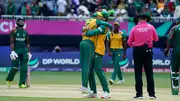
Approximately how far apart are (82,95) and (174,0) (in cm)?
1904

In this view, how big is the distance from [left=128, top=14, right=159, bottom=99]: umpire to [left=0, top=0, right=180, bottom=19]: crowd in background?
624 inches

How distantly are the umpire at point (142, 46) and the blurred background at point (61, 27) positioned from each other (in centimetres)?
1517

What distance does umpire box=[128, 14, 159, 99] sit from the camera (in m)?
16.6

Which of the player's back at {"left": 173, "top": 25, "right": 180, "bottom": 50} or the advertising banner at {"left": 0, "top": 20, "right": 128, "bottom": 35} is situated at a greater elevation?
the player's back at {"left": 173, "top": 25, "right": 180, "bottom": 50}

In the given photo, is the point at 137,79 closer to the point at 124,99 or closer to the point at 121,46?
the point at 124,99

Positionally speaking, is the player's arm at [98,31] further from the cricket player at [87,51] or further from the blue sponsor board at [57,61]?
the blue sponsor board at [57,61]

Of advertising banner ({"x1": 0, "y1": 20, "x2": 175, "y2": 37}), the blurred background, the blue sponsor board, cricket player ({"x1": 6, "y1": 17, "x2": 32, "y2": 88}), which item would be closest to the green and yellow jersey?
cricket player ({"x1": 6, "y1": 17, "x2": 32, "y2": 88})

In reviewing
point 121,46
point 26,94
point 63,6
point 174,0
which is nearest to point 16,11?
point 63,6

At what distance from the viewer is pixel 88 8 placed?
3478 centimetres

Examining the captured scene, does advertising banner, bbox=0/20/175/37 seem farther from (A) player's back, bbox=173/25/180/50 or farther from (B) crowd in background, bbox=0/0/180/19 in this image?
(A) player's back, bbox=173/25/180/50

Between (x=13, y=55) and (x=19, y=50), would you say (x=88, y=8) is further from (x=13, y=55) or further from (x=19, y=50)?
(x=13, y=55)

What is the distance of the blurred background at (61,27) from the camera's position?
32.5 meters

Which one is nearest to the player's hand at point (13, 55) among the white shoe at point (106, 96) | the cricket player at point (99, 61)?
the cricket player at point (99, 61)

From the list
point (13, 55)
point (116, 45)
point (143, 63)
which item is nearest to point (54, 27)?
point (116, 45)
